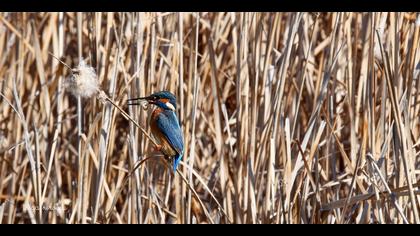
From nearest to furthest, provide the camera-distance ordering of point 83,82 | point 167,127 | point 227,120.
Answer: point 83,82 → point 167,127 → point 227,120

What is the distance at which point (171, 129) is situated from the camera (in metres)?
2.22

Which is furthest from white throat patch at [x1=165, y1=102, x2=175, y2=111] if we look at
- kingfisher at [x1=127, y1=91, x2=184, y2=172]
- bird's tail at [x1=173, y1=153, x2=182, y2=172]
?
bird's tail at [x1=173, y1=153, x2=182, y2=172]

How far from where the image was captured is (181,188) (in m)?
2.41

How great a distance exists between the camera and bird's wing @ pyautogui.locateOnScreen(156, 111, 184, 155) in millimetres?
2184

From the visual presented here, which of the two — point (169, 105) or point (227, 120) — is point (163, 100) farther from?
point (227, 120)

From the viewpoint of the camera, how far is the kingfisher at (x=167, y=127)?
6.88ft

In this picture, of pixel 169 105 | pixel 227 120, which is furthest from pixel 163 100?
pixel 227 120

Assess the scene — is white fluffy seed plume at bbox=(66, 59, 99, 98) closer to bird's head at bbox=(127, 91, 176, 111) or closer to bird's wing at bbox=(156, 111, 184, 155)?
bird's head at bbox=(127, 91, 176, 111)

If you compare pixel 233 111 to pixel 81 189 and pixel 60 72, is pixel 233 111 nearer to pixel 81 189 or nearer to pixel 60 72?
pixel 60 72

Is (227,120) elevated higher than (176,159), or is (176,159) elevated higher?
(227,120)

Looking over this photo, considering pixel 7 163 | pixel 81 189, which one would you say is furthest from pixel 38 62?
pixel 81 189

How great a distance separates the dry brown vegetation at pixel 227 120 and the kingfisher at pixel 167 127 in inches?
3.0

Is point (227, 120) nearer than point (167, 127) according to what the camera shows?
No

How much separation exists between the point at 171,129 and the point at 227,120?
34 centimetres
